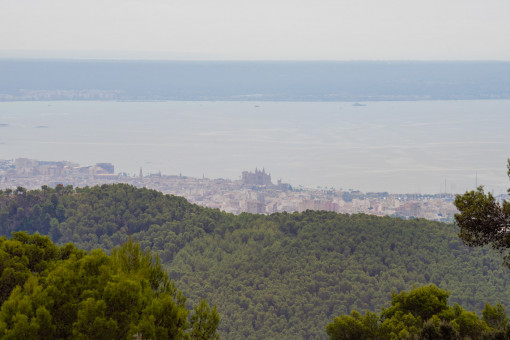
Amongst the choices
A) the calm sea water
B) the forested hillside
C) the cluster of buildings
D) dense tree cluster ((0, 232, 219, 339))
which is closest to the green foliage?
dense tree cluster ((0, 232, 219, 339))

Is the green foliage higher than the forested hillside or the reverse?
higher

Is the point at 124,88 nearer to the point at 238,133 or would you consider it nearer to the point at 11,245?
the point at 238,133

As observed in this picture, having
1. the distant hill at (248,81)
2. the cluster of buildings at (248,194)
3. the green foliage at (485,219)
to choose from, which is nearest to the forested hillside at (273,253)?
the green foliage at (485,219)

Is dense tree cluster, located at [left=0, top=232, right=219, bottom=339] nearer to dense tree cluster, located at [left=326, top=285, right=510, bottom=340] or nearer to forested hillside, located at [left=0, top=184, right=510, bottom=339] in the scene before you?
dense tree cluster, located at [left=326, top=285, right=510, bottom=340]

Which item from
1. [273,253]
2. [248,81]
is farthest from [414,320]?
[248,81]

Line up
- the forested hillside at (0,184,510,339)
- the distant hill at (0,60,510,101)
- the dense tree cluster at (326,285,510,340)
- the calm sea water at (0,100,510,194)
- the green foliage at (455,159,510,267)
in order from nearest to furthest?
the green foliage at (455,159,510,267) < the dense tree cluster at (326,285,510,340) < the forested hillside at (0,184,510,339) < the calm sea water at (0,100,510,194) < the distant hill at (0,60,510,101)

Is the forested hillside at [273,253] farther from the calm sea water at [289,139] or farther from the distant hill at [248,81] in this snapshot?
the distant hill at [248,81]

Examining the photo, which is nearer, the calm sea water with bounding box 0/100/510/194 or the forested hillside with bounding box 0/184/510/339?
the forested hillside with bounding box 0/184/510/339
